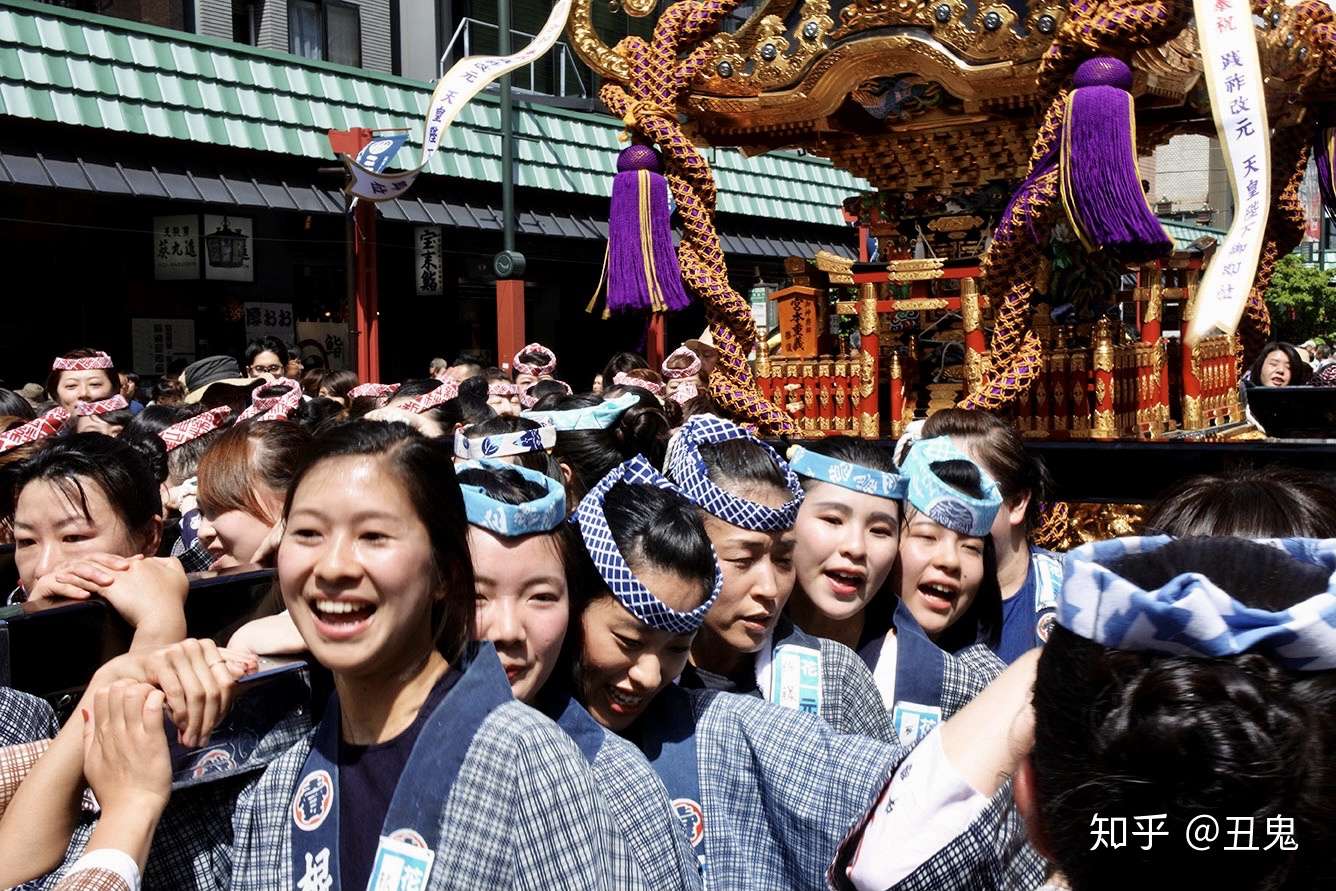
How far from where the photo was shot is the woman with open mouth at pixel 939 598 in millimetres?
2885

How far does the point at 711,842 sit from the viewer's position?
7.80 feet

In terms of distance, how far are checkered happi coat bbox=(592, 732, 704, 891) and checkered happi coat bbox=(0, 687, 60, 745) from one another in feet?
2.74

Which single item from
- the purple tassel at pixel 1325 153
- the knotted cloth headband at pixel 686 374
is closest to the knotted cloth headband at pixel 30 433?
the knotted cloth headband at pixel 686 374

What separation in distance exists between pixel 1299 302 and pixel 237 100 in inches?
883

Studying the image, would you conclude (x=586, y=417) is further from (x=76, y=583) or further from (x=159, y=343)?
(x=159, y=343)

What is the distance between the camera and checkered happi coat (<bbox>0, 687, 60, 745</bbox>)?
200 cm

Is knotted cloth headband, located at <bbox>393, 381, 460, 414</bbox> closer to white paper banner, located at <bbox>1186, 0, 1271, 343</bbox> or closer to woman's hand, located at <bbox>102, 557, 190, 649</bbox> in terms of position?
white paper banner, located at <bbox>1186, 0, 1271, 343</bbox>

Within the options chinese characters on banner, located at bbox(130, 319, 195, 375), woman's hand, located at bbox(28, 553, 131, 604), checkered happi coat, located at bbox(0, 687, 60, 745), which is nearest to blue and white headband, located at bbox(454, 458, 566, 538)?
woman's hand, located at bbox(28, 553, 131, 604)

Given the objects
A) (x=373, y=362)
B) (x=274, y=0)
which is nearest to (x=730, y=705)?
(x=373, y=362)

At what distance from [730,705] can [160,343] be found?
1075 cm

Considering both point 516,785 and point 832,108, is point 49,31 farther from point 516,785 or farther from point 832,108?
point 516,785

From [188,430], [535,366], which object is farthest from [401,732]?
[535,366]

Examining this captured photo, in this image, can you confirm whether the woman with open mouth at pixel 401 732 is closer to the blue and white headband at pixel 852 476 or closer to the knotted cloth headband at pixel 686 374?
the blue and white headband at pixel 852 476

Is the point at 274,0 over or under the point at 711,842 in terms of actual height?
over
